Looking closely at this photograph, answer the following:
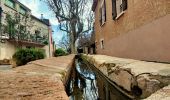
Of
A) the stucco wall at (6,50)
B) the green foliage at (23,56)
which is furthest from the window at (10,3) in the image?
the green foliage at (23,56)

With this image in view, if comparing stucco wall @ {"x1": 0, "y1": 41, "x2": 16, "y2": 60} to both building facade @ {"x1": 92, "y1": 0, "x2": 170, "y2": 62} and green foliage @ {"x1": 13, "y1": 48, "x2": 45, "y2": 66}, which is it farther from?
building facade @ {"x1": 92, "y1": 0, "x2": 170, "y2": 62}

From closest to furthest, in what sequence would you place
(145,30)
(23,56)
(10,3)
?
(145,30), (23,56), (10,3)

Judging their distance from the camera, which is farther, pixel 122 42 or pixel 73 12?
pixel 73 12

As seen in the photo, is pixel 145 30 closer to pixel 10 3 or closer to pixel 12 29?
pixel 12 29

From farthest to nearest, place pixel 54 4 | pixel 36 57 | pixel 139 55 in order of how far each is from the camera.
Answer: pixel 54 4 → pixel 36 57 → pixel 139 55

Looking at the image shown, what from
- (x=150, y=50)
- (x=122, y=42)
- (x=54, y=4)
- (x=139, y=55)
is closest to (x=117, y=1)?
(x=122, y=42)

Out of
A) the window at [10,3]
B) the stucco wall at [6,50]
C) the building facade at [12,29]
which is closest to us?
the stucco wall at [6,50]

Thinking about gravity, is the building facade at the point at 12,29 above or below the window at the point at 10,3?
below

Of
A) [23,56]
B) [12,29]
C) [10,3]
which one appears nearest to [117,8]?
[23,56]

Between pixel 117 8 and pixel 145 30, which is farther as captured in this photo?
pixel 117 8

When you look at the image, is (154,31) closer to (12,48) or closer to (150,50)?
(150,50)

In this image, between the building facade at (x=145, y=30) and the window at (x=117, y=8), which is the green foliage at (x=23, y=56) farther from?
the building facade at (x=145, y=30)

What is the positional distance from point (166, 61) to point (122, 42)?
Result: 4.83m

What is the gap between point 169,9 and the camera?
5.43 meters
